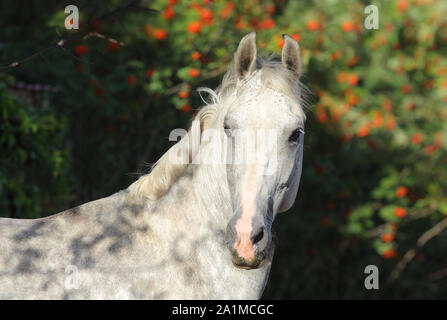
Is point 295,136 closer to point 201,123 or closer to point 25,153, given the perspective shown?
point 201,123

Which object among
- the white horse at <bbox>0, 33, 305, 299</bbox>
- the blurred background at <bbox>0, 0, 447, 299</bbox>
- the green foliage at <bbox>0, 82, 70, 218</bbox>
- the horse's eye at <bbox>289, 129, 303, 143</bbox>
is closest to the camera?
the white horse at <bbox>0, 33, 305, 299</bbox>

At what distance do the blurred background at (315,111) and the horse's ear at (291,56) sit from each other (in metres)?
2.32

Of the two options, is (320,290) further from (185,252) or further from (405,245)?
(185,252)

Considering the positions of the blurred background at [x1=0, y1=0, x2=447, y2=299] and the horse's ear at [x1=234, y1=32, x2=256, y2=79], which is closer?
the horse's ear at [x1=234, y1=32, x2=256, y2=79]

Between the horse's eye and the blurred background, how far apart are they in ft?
8.45

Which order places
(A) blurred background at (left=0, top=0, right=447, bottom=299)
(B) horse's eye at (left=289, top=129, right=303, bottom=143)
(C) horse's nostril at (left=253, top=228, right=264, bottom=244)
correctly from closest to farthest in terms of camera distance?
(C) horse's nostril at (left=253, top=228, right=264, bottom=244)
(B) horse's eye at (left=289, top=129, right=303, bottom=143)
(A) blurred background at (left=0, top=0, right=447, bottom=299)

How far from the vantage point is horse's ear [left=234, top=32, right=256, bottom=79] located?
2674mm

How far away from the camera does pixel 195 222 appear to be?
263 centimetres

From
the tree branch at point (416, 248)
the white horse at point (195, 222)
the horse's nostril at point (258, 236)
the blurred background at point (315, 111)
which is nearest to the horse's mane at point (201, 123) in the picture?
the white horse at point (195, 222)

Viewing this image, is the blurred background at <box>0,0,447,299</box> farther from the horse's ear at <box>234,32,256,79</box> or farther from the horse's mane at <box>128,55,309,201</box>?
the horse's ear at <box>234,32,256,79</box>

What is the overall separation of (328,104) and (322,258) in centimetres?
203

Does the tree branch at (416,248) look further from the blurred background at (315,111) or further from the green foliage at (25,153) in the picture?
the green foliage at (25,153)

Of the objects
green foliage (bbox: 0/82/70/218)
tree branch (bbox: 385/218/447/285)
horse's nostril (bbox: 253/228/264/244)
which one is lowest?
tree branch (bbox: 385/218/447/285)

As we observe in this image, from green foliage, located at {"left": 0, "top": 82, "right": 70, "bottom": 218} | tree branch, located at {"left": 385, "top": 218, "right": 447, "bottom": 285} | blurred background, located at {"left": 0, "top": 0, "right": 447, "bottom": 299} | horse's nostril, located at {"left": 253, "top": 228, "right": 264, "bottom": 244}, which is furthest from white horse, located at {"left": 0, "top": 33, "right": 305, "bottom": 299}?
tree branch, located at {"left": 385, "top": 218, "right": 447, "bottom": 285}
